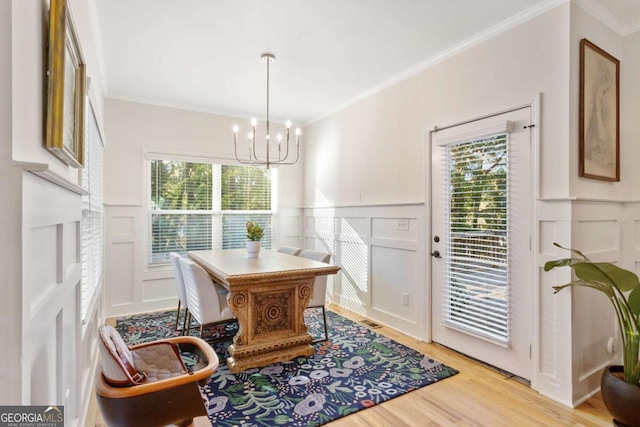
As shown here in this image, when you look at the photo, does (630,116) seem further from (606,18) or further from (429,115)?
(429,115)

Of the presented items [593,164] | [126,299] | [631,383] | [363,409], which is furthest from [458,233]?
[126,299]

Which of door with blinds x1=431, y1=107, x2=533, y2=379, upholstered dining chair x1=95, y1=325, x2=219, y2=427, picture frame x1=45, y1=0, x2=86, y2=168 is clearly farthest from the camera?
door with blinds x1=431, y1=107, x2=533, y2=379

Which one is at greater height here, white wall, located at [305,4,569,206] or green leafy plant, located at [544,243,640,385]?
white wall, located at [305,4,569,206]

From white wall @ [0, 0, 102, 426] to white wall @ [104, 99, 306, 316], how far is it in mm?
2949

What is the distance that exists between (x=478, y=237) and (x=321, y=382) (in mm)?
1730

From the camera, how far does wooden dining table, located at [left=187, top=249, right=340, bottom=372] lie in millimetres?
2668

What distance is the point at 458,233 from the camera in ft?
9.84

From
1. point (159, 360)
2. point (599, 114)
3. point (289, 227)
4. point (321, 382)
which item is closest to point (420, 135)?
point (599, 114)

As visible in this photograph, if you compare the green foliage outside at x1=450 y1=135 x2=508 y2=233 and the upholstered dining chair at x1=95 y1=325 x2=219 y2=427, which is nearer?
the upholstered dining chair at x1=95 y1=325 x2=219 y2=427

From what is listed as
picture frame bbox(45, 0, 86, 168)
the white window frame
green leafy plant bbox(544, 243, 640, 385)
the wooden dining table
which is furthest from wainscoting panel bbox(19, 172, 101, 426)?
the white window frame

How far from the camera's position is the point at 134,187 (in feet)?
13.8

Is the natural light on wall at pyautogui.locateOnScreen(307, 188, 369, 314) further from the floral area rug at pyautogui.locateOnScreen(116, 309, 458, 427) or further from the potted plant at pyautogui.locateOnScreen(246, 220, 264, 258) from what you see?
the potted plant at pyautogui.locateOnScreen(246, 220, 264, 258)

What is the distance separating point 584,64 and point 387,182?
1.94 metres

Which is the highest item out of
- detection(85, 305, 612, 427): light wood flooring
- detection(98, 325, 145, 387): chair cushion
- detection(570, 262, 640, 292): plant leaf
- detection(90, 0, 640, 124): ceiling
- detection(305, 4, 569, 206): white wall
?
detection(90, 0, 640, 124): ceiling
